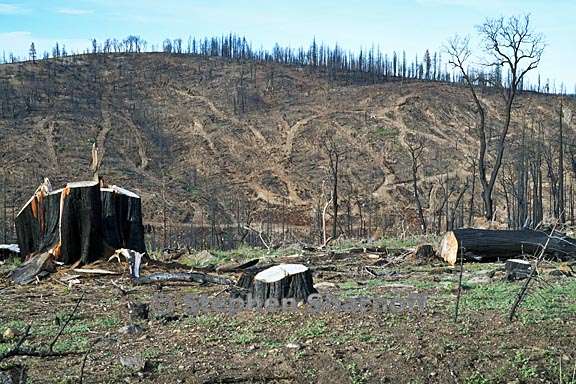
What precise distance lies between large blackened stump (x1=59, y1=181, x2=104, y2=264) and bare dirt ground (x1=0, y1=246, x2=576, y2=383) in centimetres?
250

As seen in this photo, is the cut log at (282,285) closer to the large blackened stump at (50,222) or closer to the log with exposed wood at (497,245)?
the log with exposed wood at (497,245)

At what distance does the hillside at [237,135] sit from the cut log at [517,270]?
110 feet

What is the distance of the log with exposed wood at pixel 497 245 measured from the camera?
1091cm

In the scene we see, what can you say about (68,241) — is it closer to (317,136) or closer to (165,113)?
(317,136)

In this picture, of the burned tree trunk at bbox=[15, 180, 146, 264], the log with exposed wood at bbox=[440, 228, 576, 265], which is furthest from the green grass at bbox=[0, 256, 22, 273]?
the log with exposed wood at bbox=[440, 228, 576, 265]

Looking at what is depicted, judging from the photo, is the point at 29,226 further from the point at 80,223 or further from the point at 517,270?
the point at 517,270

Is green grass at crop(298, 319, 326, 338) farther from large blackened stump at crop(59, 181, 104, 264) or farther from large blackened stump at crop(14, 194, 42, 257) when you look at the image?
large blackened stump at crop(14, 194, 42, 257)

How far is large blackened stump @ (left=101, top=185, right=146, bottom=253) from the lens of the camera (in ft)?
37.0

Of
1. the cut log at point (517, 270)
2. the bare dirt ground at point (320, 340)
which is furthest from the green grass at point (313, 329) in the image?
the cut log at point (517, 270)

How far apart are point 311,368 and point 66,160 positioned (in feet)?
180

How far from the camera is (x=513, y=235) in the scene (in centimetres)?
1109

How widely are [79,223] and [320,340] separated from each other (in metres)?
6.53

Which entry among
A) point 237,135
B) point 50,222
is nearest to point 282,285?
point 50,222

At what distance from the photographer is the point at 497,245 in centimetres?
1105
